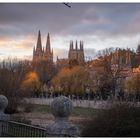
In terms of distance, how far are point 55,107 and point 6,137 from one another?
3372 millimetres

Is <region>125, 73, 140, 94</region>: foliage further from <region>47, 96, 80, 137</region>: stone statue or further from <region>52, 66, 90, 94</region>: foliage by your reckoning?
<region>47, 96, 80, 137</region>: stone statue

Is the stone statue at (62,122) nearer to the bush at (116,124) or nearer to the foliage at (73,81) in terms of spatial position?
the bush at (116,124)

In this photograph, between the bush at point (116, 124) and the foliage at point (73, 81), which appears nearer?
the bush at point (116, 124)

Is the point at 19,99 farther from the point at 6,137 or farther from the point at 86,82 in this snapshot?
the point at 86,82

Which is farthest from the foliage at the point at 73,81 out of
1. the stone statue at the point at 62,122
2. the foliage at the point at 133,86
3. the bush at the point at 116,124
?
the stone statue at the point at 62,122

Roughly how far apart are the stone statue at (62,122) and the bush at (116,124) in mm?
3223

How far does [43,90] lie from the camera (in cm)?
6669

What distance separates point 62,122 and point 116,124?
3.40 m

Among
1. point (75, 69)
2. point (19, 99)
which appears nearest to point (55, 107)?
point (19, 99)

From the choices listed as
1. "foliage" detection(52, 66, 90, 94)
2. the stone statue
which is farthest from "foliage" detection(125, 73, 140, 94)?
the stone statue

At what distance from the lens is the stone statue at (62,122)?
6.66 m

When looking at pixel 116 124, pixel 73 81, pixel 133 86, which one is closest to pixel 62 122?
pixel 116 124

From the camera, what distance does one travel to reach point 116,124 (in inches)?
389

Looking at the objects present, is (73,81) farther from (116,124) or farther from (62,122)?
(62,122)
